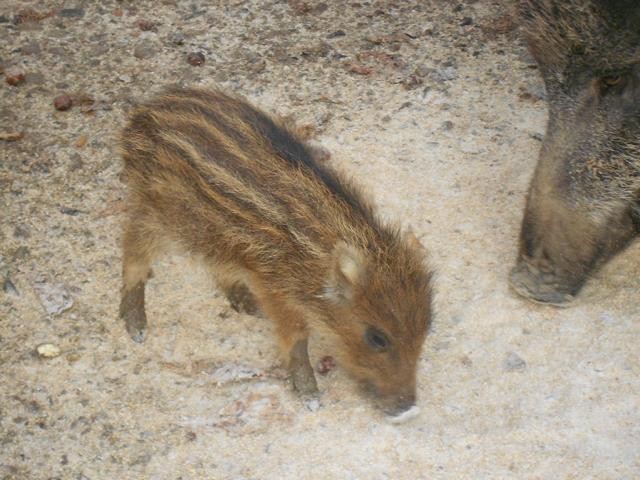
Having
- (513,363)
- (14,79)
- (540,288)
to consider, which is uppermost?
(540,288)

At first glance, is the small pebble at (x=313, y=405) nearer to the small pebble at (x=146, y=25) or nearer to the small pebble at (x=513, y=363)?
the small pebble at (x=513, y=363)

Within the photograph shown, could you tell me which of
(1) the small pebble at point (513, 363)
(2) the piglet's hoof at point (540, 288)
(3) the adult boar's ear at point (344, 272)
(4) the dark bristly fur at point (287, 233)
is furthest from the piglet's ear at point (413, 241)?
(1) the small pebble at point (513, 363)

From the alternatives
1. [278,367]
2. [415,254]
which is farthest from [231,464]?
[415,254]

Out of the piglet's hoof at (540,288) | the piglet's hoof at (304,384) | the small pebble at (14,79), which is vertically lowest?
the small pebble at (14,79)

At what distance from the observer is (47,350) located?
336cm

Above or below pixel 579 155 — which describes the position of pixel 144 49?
below

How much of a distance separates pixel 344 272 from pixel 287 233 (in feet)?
0.85

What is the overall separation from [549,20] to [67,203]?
2129 millimetres

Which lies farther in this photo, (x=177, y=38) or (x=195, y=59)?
(x=177, y=38)

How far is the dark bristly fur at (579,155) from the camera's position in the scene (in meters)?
3.15

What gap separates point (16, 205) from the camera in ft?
12.9

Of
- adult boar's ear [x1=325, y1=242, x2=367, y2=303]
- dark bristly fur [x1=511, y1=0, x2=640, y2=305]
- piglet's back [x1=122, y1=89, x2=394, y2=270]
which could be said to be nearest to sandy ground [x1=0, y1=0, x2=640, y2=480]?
dark bristly fur [x1=511, y1=0, x2=640, y2=305]

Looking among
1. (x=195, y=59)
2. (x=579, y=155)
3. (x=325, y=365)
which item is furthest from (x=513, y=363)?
(x=195, y=59)

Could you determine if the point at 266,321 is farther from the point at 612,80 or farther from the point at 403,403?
the point at 612,80
